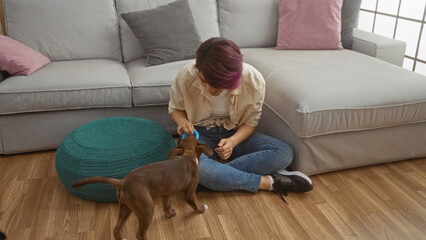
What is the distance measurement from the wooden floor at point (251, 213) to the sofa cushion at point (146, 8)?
1.06 metres

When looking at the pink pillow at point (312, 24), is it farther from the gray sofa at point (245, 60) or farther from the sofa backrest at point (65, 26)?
the sofa backrest at point (65, 26)

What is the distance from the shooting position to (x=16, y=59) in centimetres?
223

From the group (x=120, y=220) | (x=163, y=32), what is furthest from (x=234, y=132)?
(x=163, y=32)

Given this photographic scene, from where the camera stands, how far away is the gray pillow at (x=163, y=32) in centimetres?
251

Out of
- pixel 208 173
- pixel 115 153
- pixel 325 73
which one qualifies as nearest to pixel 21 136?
pixel 115 153

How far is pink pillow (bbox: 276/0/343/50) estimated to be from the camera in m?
2.66

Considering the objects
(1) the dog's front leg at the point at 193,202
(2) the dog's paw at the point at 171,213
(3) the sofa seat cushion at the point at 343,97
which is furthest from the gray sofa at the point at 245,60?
(2) the dog's paw at the point at 171,213

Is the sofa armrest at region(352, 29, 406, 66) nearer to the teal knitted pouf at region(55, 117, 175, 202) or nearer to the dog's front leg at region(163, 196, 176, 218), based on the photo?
the teal knitted pouf at region(55, 117, 175, 202)

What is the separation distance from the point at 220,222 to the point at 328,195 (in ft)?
1.94

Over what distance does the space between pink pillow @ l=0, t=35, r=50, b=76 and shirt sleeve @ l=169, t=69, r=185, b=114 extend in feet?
3.09

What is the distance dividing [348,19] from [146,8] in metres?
1.48

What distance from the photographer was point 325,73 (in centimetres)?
217

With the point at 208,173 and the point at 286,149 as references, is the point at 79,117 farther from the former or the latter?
the point at 286,149

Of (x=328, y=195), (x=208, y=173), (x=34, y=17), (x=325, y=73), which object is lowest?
(x=328, y=195)
